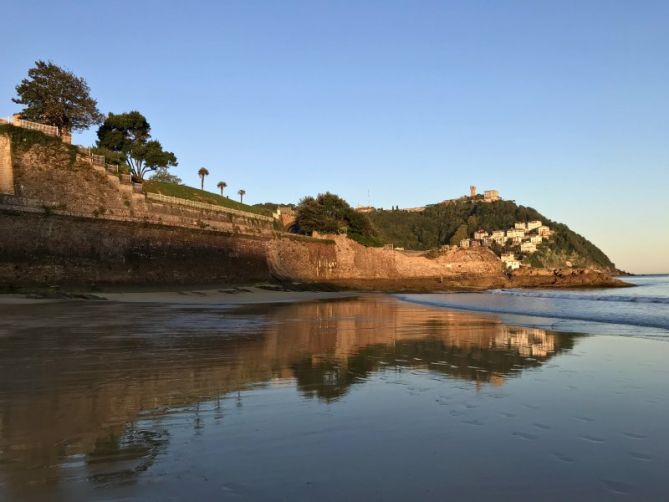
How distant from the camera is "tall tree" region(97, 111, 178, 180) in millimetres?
45281

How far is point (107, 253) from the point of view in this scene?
27.9 m

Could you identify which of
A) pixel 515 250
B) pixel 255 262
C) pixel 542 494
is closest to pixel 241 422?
pixel 542 494

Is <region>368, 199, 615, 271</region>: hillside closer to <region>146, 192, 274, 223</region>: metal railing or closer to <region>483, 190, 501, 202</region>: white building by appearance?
<region>483, 190, 501, 202</region>: white building

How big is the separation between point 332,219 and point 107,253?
33465 millimetres

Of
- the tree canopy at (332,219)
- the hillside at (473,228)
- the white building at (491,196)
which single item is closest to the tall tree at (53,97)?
→ the tree canopy at (332,219)

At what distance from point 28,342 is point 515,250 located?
138768mm

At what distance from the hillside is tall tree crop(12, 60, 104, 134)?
3563 inches

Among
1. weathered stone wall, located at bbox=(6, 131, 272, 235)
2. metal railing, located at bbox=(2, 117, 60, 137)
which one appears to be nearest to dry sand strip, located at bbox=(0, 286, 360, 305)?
weathered stone wall, located at bbox=(6, 131, 272, 235)

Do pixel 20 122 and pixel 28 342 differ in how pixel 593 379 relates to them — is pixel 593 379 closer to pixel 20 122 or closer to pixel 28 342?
pixel 28 342

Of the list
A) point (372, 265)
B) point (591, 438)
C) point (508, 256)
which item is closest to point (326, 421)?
point (591, 438)

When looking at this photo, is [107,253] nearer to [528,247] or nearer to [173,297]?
[173,297]

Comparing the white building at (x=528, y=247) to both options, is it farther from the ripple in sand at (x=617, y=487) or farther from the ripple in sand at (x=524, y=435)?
the ripple in sand at (x=617, y=487)

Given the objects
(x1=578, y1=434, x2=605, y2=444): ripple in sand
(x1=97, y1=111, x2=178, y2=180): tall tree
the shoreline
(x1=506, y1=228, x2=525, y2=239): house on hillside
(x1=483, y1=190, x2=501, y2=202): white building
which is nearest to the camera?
(x1=578, y1=434, x2=605, y2=444): ripple in sand

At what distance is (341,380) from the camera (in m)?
6.61
